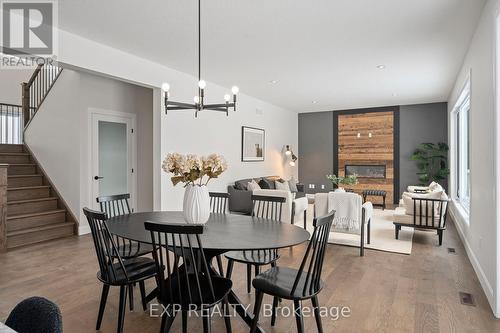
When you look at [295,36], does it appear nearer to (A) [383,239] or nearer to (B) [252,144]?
(A) [383,239]

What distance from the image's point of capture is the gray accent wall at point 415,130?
8562 mm

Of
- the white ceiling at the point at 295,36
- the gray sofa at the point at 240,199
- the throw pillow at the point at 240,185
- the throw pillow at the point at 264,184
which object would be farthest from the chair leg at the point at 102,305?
the throw pillow at the point at 264,184

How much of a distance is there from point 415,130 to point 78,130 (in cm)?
821

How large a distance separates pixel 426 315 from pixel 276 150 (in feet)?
22.3

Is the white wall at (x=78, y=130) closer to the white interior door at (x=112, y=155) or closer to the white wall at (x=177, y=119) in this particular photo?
the white interior door at (x=112, y=155)

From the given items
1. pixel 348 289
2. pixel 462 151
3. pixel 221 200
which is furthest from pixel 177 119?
pixel 462 151

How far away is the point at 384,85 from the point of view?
21.7 feet

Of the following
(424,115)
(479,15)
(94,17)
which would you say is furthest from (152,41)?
(424,115)

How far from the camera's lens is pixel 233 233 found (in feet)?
7.84

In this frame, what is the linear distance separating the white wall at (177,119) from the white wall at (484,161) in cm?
424

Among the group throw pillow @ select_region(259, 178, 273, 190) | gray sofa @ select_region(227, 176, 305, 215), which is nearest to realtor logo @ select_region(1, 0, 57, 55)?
gray sofa @ select_region(227, 176, 305, 215)

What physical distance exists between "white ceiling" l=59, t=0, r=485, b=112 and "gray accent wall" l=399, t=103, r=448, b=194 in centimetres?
251

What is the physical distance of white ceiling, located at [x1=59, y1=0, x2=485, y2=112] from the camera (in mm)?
3287

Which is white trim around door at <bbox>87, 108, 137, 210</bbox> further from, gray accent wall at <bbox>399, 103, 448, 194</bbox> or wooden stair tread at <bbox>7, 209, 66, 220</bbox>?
gray accent wall at <bbox>399, 103, 448, 194</bbox>
